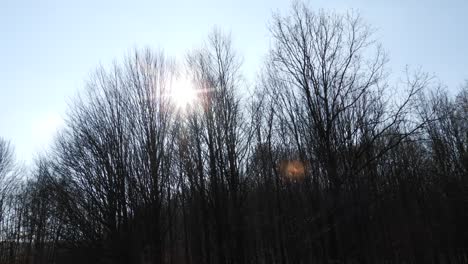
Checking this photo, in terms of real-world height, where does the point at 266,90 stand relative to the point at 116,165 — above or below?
above

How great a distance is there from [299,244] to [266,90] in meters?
7.04

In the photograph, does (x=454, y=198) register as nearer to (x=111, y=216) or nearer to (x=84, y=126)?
(x=111, y=216)

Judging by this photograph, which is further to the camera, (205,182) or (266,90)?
(266,90)

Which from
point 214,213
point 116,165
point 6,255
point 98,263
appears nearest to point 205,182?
point 214,213

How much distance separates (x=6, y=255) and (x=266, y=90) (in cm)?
3215

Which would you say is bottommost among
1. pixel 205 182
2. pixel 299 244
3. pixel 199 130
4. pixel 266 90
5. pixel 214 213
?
pixel 299 244

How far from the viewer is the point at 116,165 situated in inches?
564

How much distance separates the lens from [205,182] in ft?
49.7

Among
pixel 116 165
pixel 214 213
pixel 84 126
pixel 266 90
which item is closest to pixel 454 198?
→ pixel 266 90

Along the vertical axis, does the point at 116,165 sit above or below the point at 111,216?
above

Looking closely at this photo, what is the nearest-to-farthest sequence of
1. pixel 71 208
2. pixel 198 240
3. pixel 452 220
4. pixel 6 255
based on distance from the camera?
pixel 71 208 < pixel 452 220 < pixel 198 240 < pixel 6 255

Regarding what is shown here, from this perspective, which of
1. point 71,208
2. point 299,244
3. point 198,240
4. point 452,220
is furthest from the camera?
point 198,240

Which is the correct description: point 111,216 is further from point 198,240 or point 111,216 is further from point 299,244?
point 198,240

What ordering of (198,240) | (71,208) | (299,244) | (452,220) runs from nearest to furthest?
(71,208), (299,244), (452,220), (198,240)
